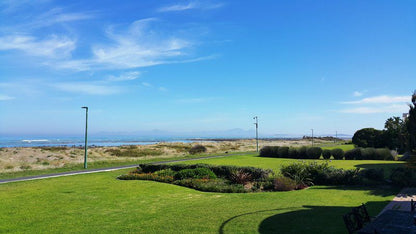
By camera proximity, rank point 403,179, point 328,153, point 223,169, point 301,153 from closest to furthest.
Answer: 1. point 403,179
2. point 223,169
3. point 328,153
4. point 301,153

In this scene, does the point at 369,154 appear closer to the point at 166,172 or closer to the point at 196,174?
the point at 196,174

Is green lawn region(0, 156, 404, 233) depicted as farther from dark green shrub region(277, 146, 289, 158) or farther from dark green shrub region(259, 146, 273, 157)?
dark green shrub region(259, 146, 273, 157)

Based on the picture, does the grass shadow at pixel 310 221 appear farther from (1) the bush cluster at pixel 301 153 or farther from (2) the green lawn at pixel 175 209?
(1) the bush cluster at pixel 301 153

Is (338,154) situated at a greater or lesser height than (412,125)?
lesser

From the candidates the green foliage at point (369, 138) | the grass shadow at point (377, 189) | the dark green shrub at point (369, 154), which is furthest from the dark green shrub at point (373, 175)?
the green foliage at point (369, 138)

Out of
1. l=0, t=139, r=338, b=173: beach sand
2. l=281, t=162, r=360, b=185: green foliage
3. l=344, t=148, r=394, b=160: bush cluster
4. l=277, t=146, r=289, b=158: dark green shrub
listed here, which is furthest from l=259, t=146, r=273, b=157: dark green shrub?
l=281, t=162, r=360, b=185: green foliage

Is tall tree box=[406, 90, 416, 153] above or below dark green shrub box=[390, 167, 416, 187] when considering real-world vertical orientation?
above

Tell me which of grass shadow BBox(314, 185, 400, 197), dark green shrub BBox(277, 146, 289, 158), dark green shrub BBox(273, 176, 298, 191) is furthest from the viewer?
dark green shrub BBox(277, 146, 289, 158)

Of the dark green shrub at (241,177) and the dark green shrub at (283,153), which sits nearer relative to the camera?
the dark green shrub at (241,177)

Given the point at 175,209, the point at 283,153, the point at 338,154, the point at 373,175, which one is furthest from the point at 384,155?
the point at 175,209

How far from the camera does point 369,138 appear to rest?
141 feet

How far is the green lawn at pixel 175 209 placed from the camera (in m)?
8.20

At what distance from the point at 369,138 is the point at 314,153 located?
498 inches

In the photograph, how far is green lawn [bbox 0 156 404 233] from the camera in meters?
8.20
